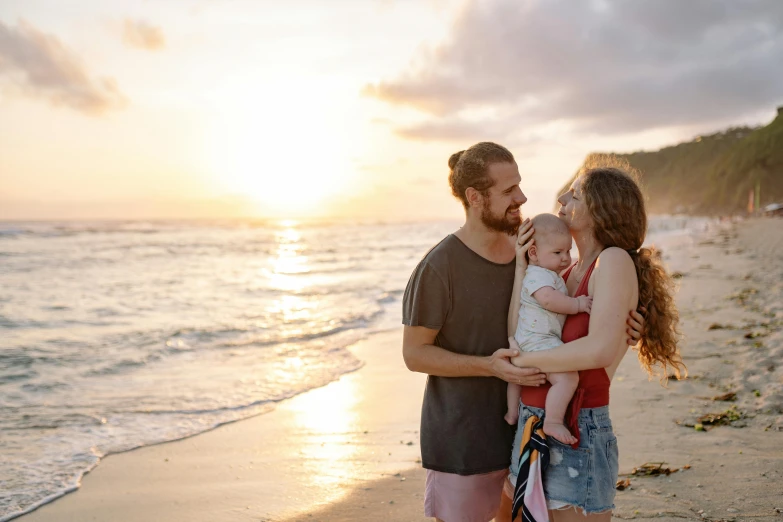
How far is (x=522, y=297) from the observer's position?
3.01 meters

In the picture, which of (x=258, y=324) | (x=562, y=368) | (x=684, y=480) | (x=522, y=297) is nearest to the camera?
(x=562, y=368)

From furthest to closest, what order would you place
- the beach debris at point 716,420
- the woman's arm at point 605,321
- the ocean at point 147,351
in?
the ocean at point 147,351 < the beach debris at point 716,420 < the woman's arm at point 605,321

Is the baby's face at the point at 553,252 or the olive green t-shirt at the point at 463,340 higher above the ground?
the baby's face at the point at 553,252

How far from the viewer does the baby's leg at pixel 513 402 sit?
3092 millimetres

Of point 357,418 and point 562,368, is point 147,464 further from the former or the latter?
point 562,368

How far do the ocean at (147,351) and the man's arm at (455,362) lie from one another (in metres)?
3.94

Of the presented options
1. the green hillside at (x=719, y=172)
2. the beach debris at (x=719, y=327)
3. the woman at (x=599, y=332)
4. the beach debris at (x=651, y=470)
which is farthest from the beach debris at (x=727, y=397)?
the green hillside at (x=719, y=172)

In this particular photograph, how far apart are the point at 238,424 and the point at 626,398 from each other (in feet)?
14.4

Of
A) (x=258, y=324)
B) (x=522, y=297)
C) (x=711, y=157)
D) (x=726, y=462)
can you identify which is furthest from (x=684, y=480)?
(x=711, y=157)

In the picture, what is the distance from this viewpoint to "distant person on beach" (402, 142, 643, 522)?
3.13 metres

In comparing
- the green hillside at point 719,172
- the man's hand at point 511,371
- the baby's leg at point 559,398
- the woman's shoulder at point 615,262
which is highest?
the green hillside at point 719,172

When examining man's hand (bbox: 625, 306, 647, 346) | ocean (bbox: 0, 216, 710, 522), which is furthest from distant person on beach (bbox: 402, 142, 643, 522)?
ocean (bbox: 0, 216, 710, 522)

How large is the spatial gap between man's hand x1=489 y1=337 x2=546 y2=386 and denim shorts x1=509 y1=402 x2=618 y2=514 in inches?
10.2

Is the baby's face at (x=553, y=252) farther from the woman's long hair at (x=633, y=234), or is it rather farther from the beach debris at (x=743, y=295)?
the beach debris at (x=743, y=295)
